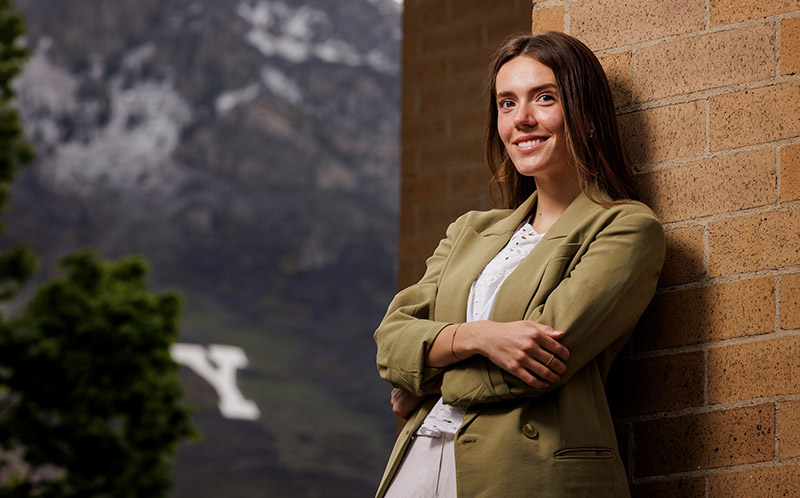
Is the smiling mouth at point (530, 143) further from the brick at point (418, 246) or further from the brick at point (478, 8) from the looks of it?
the brick at point (478, 8)

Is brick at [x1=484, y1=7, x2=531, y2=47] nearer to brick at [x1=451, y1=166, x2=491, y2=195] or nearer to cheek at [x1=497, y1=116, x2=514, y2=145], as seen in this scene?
brick at [x1=451, y1=166, x2=491, y2=195]

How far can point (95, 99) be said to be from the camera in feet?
127

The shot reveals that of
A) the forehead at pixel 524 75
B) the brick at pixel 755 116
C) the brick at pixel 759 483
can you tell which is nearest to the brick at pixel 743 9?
the brick at pixel 755 116

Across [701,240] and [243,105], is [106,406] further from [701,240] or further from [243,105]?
[243,105]

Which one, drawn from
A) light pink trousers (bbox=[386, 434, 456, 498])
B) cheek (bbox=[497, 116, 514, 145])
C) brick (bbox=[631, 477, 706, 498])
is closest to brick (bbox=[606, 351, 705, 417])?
brick (bbox=[631, 477, 706, 498])

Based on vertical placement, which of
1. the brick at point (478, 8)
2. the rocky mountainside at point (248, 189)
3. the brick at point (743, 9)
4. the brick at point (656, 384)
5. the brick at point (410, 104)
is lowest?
the brick at point (656, 384)

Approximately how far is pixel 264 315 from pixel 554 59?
31800 millimetres

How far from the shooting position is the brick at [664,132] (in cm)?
228

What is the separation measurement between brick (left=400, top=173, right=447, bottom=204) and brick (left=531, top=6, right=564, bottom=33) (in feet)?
8.53

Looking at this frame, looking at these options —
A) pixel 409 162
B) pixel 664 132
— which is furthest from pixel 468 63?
pixel 664 132

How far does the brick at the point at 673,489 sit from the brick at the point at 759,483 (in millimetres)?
20

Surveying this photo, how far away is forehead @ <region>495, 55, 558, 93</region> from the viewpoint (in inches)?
87.0

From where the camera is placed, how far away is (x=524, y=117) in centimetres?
220

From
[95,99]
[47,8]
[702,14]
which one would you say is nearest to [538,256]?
[702,14]
